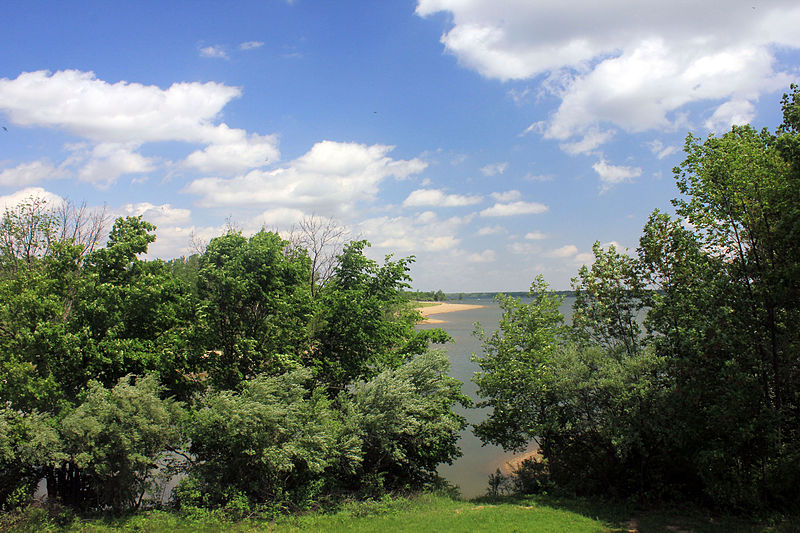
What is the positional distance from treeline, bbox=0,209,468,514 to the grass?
1150 mm

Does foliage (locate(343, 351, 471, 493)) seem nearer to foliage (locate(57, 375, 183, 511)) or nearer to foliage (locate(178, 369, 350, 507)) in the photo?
foliage (locate(178, 369, 350, 507))

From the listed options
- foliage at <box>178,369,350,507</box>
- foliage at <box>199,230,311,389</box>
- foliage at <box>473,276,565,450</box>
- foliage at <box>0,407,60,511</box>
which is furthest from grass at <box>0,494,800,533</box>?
foliage at <box>199,230,311,389</box>

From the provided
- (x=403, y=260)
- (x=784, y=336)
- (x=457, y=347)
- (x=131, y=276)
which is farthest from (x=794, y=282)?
(x=457, y=347)

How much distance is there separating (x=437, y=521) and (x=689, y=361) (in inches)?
352

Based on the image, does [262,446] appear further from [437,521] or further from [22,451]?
[22,451]

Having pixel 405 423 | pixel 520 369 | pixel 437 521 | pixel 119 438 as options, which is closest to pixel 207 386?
pixel 119 438

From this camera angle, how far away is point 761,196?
13.5 meters

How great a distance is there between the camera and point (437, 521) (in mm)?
13977

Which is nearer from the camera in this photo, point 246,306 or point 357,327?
point 246,306

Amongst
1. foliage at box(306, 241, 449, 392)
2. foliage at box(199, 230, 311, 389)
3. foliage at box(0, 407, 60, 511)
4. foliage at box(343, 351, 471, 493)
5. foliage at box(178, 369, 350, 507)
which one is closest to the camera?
foliage at box(0, 407, 60, 511)

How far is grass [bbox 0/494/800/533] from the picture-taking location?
508 inches

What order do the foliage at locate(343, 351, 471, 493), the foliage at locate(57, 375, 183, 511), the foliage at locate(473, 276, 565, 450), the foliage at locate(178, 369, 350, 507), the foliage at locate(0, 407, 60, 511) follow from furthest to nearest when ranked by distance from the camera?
the foliage at locate(473, 276, 565, 450) < the foliage at locate(343, 351, 471, 493) < the foliage at locate(178, 369, 350, 507) < the foliage at locate(57, 375, 183, 511) < the foliage at locate(0, 407, 60, 511)

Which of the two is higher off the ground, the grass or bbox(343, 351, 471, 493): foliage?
bbox(343, 351, 471, 493): foliage

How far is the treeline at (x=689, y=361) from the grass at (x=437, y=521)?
1273 millimetres
